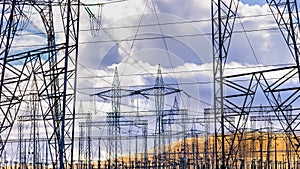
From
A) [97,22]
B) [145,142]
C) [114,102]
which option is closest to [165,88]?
[114,102]

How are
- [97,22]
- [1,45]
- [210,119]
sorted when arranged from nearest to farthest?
[1,45] < [97,22] < [210,119]

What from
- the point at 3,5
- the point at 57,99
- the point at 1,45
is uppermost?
the point at 3,5

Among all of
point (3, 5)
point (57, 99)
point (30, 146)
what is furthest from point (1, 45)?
point (30, 146)

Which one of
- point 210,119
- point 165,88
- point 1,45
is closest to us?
point 1,45

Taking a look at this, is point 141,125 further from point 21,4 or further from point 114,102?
point 21,4

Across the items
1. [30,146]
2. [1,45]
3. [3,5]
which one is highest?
[3,5]

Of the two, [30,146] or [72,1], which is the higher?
[72,1]

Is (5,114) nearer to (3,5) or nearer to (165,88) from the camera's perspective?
(3,5)

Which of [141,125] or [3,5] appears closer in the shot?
[3,5]

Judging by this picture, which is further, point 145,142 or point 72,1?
point 145,142
